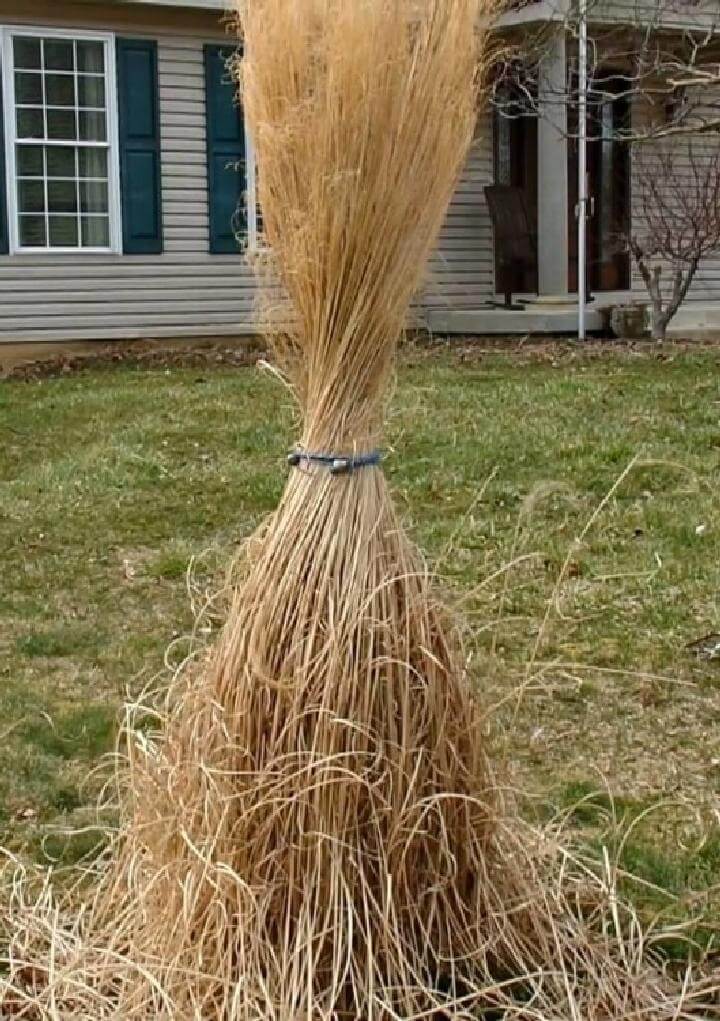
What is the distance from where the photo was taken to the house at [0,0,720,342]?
43.1ft

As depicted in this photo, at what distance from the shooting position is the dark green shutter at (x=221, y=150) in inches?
543

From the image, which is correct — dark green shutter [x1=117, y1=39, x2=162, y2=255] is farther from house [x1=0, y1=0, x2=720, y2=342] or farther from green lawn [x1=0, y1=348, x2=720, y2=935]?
green lawn [x1=0, y1=348, x2=720, y2=935]

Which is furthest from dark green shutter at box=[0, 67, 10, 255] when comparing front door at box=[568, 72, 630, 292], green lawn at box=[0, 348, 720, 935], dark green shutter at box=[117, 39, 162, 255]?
front door at box=[568, 72, 630, 292]

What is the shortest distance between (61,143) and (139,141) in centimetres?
71

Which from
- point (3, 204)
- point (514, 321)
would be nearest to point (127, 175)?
point (3, 204)

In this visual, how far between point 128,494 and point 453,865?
4940mm

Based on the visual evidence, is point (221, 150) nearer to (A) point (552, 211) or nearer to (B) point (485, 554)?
(A) point (552, 211)

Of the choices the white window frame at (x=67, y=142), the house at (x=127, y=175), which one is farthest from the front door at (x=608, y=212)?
the white window frame at (x=67, y=142)

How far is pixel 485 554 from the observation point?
241 inches

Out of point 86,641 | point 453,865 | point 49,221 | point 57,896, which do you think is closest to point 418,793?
point 453,865

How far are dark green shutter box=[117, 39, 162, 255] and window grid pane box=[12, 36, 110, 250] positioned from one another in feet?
0.69

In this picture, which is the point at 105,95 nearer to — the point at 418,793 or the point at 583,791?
the point at 583,791

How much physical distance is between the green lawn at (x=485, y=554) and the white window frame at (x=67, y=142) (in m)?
2.73

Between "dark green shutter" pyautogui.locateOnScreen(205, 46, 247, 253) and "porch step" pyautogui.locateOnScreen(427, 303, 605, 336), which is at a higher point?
"dark green shutter" pyautogui.locateOnScreen(205, 46, 247, 253)
